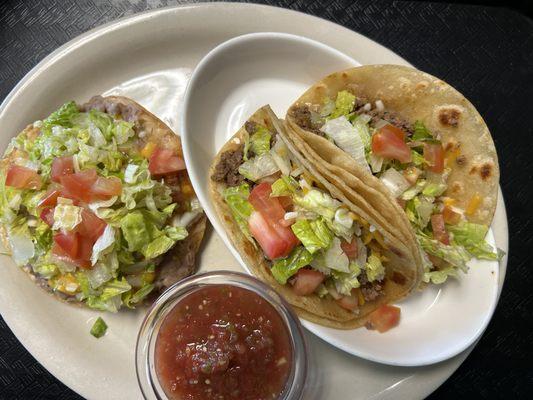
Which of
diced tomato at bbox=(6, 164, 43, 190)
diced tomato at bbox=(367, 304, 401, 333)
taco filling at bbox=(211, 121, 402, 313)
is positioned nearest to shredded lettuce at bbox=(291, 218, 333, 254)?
taco filling at bbox=(211, 121, 402, 313)

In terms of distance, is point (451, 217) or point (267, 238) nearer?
point (267, 238)

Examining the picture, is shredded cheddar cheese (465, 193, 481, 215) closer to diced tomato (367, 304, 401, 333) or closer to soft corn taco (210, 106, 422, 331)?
soft corn taco (210, 106, 422, 331)

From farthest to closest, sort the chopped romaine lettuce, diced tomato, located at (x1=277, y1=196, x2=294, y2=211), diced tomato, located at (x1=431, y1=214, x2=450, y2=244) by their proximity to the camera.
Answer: the chopped romaine lettuce, diced tomato, located at (x1=431, y1=214, x2=450, y2=244), diced tomato, located at (x1=277, y1=196, x2=294, y2=211)

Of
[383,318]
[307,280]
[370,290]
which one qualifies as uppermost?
[307,280]

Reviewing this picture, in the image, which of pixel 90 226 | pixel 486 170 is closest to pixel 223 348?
→ pixel 90 226

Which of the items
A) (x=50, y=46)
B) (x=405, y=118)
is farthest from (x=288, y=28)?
(x=50, y=46)

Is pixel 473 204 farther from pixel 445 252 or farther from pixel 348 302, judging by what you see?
pixel 348 302
